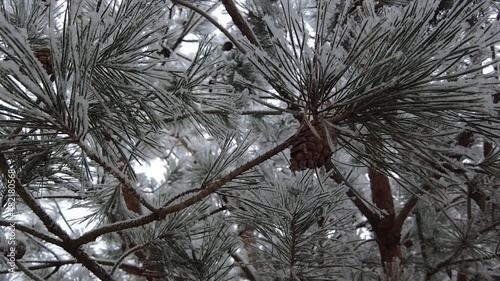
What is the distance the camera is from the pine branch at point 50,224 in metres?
0.76

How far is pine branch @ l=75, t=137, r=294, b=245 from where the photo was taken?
680mm

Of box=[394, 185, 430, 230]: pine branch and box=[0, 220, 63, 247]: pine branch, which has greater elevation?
box=[394, 185, 430, 230]: pine branch

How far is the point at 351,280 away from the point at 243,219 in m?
0.37

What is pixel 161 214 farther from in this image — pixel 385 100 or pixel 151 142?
pixel 385 100

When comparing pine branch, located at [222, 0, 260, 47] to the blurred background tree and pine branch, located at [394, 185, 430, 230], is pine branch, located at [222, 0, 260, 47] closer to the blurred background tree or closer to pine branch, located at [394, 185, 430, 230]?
the blurred background tree

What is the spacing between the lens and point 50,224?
0.83 m

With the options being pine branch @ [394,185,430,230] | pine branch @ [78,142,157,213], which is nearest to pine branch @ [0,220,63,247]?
pine branch @ [78,142,157,213]

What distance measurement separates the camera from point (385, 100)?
0.64 m

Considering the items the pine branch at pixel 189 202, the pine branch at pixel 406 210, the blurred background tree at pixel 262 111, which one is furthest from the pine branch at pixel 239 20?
the pine branch at pixel 406 210

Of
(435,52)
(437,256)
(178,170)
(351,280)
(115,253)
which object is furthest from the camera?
(178,170)

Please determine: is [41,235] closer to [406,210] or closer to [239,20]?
[239,20]

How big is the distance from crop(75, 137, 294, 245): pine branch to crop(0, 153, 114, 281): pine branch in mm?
25

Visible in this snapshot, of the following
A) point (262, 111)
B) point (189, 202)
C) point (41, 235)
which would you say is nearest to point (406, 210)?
point (262, 111)

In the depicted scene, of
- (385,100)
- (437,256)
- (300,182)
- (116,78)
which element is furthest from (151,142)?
(437,256)
